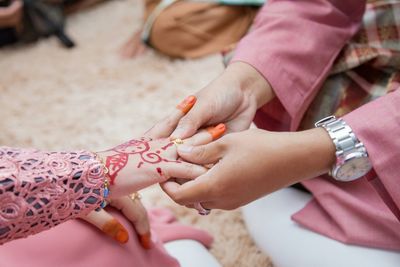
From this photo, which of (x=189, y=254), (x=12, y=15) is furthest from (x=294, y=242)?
(x=12, y=15)

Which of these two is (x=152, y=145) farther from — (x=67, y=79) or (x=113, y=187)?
(x=67, y=79)

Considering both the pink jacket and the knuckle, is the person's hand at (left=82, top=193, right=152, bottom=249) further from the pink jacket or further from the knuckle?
the pink jacket

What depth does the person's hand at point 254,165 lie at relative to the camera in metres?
0.59

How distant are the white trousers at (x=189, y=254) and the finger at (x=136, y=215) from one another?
9 cm

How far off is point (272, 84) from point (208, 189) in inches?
10.3

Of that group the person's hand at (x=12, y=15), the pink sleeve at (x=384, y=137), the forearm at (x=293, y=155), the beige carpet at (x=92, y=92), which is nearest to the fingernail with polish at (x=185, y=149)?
the forearm at (x=293, y=155)

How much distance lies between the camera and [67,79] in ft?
5.29

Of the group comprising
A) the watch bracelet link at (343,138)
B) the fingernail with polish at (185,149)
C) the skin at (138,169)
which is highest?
the watch bracelet link at (343,138)

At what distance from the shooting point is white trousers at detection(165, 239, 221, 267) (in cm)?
81

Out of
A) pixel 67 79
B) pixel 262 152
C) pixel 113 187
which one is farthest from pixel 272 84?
pixel 67 79

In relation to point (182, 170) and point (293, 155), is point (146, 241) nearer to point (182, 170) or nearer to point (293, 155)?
point (182, 170)

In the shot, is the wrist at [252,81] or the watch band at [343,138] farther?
the wrist at [252,81]

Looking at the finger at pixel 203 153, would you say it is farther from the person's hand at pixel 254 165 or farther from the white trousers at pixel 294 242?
the white trousers at pixel 294 242

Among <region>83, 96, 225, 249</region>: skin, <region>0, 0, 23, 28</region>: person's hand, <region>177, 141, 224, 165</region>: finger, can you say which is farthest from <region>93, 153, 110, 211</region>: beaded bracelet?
<region>0, 0, 23, 28</region>: person's hand
